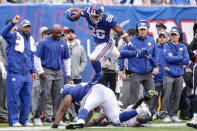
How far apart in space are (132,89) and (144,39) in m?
1.18

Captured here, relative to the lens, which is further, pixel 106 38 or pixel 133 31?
pixel 133 31

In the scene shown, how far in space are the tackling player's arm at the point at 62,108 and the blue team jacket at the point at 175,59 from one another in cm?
334

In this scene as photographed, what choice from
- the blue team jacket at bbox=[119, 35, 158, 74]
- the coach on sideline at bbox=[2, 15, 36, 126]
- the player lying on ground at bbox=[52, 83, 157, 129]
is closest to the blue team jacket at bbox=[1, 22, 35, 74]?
the coach on sideline at bbox=[2, 15, 36, 126]

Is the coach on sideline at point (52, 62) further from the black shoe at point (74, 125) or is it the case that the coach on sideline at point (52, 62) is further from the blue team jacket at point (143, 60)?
the black shoe at point (74, 125)

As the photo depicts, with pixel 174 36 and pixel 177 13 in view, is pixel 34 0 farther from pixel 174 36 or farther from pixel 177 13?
pixel 174 36

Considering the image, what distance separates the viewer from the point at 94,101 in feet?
36.1

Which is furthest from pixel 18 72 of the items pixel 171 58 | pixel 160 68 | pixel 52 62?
pixel 160 68

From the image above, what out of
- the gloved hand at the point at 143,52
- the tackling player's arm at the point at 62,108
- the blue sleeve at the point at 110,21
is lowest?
the tackling player's arm at the point at 62,108

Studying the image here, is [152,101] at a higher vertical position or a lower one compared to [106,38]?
lower

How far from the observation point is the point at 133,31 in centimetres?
1520

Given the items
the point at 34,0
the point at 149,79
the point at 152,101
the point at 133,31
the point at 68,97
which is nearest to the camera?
the point at 68,97

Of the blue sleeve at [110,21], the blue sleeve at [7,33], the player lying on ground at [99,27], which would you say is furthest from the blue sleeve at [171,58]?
the blue sleeve at [7,33]

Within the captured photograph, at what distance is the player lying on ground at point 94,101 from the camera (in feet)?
35.8

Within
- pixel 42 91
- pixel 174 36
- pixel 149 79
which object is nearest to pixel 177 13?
pixel 174 36
